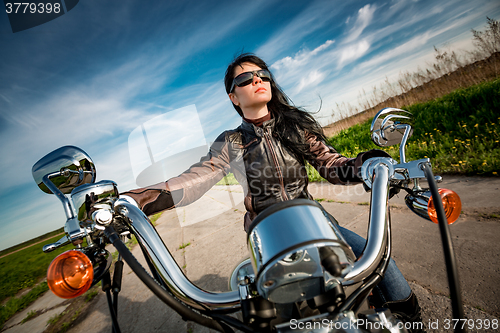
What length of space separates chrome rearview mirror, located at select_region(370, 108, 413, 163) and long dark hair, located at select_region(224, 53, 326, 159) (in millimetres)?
646

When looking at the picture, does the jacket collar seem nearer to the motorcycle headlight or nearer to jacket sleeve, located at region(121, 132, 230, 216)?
jacket sleeve, located at region(121, 132, 230, 216)

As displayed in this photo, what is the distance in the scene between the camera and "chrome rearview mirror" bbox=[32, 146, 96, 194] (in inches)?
33.9

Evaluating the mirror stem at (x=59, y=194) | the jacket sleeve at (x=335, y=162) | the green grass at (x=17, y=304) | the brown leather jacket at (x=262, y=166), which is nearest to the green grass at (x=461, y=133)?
the jacket sleeve at (x=335, y=162)

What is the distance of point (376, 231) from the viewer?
2.32 feet

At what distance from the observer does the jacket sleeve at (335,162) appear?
1173 millimetres

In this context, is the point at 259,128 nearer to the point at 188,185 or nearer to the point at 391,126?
the point at 188,185

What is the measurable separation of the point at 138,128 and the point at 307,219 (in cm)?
172

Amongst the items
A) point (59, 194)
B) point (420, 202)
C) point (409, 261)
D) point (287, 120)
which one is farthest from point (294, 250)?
point (409, 261)

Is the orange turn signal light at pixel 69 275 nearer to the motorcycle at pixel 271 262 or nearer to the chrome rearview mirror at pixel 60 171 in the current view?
the motorcycle at pixel 271 262

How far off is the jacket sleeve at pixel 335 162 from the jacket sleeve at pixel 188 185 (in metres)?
0.69

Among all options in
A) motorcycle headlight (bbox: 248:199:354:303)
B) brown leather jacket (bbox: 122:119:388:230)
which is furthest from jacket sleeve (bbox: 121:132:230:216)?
motorcycle headlight (bbox: 248:199:354:303)

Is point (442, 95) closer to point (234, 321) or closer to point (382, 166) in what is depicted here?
point (382, 166)

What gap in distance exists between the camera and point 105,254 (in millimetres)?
741

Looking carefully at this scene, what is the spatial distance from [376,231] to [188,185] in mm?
929
